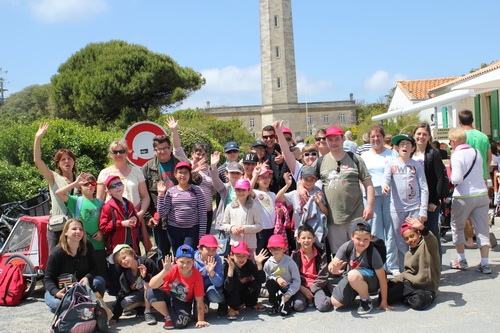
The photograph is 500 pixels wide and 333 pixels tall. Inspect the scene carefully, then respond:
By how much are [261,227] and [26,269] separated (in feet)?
9.72

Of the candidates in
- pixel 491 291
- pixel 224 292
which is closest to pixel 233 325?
pixel 224 292

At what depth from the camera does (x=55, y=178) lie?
596 centimetres

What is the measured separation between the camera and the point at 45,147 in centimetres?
1008

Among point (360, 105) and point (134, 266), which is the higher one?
point (360, 105)

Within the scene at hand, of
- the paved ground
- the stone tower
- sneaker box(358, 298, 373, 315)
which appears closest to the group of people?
sneaker box(358, 298, 373, 315)

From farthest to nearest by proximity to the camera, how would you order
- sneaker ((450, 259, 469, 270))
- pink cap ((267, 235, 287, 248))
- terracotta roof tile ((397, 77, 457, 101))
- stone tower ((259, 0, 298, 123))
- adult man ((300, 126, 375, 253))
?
stone tower ((259, 0, 298, 123))
terracotta roof tile ((397, 77, 457, 101))
sneaker ((450, 259, 469, 270))
adult man ((300, 126, 375, 253))
pink cap ((267, 235, 287, 248))

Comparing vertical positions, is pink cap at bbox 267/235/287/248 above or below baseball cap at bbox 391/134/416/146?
below

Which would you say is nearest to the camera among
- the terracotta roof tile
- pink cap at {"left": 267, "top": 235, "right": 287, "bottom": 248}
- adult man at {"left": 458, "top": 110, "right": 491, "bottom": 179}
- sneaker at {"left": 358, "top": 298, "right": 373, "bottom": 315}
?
sneaker at {"left": 358, "top": 298, "right": 373, "bottom": 315}

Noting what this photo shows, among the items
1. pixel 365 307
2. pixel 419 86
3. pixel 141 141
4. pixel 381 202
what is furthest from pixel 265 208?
pixel 419 86

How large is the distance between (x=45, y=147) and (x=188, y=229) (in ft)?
18.5

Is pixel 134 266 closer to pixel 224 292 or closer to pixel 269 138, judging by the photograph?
pixel 224 292

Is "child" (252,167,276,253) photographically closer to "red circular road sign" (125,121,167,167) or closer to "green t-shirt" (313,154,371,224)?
"green t-shirt" (313,154,371,224)

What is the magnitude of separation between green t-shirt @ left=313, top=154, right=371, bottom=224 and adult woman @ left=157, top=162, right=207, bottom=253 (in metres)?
1.52

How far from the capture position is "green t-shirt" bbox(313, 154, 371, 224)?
579 centimetres
